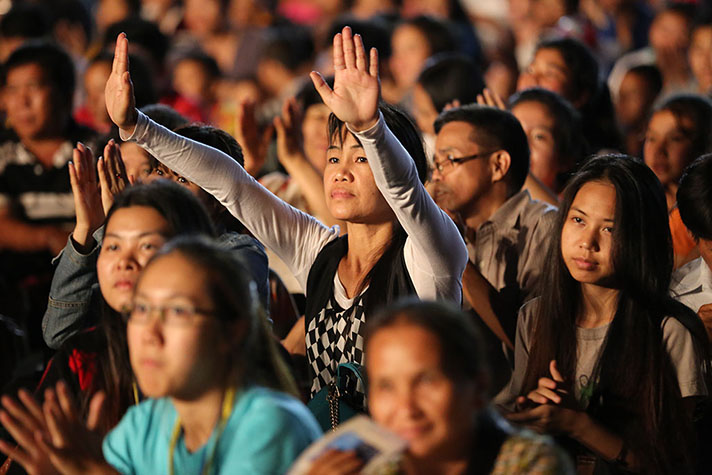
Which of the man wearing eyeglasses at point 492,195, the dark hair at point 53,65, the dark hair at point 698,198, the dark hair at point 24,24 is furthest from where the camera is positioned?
the dark hair at point 24,24

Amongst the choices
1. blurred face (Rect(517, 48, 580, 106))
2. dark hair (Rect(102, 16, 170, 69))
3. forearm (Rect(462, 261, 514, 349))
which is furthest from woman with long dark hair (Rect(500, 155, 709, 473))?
dark hair (Rect(102, 16, 170, 69))

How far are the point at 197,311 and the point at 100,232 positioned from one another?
3.34 feet

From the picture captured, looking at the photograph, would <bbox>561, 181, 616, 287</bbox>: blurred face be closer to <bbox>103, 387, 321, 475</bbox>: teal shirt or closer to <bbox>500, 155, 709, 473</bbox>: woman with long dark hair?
<bbox>500, 155, 709, 473</bbox>: woman with long dark hair

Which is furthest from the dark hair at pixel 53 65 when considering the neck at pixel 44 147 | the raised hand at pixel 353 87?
the raised hand at pixel 353 87

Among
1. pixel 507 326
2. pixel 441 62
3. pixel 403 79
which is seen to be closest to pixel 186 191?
pixel 507 326

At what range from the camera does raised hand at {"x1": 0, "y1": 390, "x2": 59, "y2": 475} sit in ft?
6.35

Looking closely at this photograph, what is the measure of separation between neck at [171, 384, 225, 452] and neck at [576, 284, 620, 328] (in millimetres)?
1127

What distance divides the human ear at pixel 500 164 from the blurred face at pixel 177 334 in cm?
169

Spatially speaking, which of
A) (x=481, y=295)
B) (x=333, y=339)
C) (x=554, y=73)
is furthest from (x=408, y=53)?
(x=333, y=339)

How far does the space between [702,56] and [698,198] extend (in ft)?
8.16

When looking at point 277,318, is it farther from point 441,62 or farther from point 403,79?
point 403,79

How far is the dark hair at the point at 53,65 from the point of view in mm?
4695

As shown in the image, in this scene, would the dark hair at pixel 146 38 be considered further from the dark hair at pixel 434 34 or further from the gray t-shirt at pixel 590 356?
the gray t-shirt at pixel 590 356

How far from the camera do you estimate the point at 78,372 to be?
8.21ft
